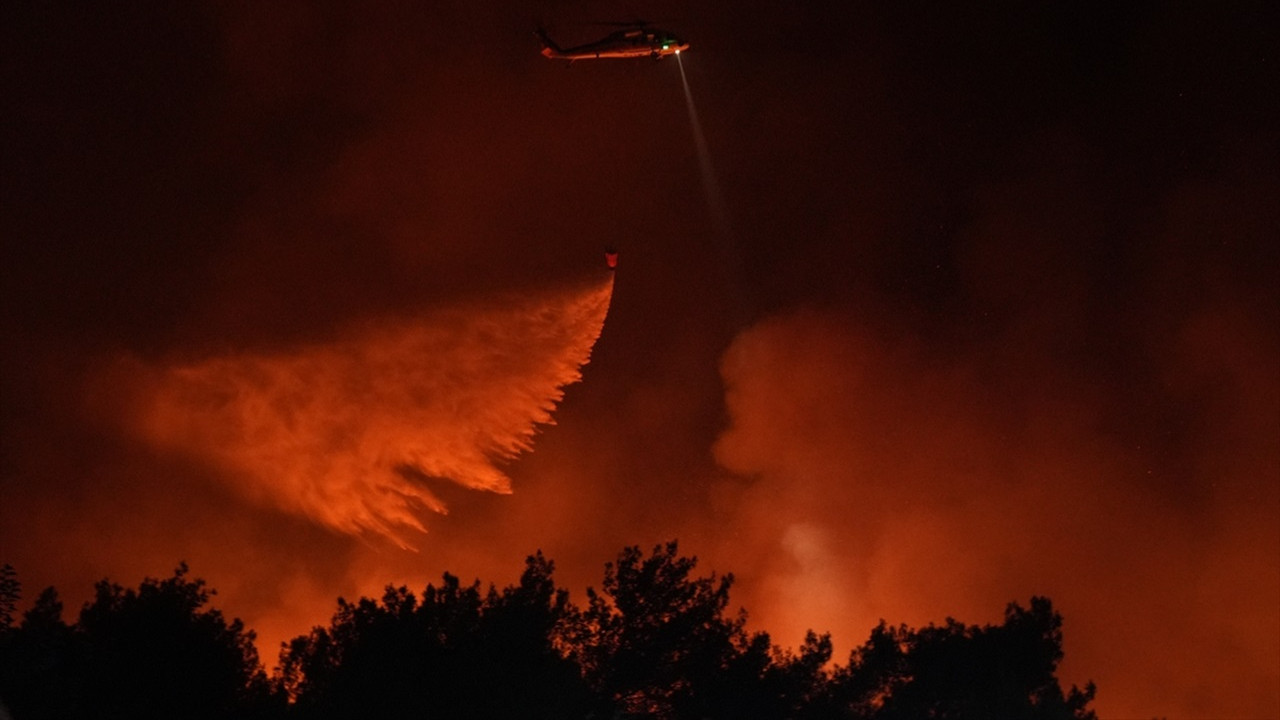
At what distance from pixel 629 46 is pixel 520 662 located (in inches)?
683

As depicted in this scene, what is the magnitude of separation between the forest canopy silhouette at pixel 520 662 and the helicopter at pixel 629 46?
46.4 ft

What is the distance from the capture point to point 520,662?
24562mm

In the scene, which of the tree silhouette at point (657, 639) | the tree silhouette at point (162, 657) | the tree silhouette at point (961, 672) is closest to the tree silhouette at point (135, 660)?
the tree silhouette at point (162, 657)

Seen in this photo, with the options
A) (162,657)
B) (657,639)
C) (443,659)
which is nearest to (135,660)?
(162,657)

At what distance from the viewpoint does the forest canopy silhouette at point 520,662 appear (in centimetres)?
2244

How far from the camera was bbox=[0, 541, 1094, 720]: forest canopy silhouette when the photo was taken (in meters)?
22.4

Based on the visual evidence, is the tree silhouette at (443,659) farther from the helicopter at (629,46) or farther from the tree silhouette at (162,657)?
the helicopter at (629,46)

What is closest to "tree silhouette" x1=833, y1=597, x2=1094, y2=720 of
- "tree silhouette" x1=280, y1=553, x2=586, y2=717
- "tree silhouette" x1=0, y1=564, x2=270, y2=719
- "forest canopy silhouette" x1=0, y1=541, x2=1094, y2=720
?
"forest canopy silhouette" x1=0, y1=541, x2=1094, y2=720

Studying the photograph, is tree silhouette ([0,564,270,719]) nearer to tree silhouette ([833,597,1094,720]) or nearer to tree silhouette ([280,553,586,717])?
tree silhouette ([280,553,586,717])

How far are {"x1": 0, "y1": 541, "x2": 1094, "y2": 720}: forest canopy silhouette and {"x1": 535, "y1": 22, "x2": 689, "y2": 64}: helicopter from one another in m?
14.1

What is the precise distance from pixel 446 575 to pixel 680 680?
6.18 m

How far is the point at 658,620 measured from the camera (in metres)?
27.6

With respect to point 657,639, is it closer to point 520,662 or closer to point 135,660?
point 520,662

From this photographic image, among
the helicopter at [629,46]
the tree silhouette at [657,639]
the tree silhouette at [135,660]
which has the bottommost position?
the tree silhouette at [135,660]
